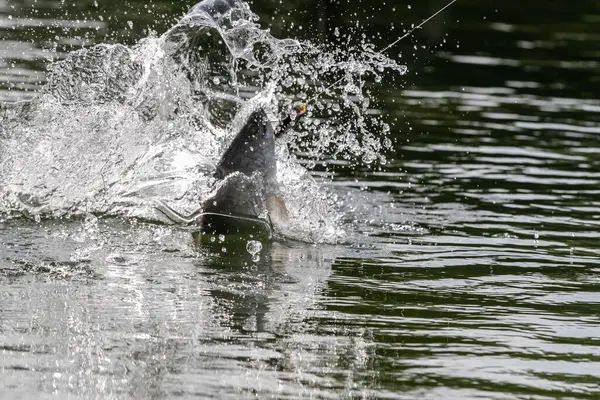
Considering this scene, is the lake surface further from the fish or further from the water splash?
the fish

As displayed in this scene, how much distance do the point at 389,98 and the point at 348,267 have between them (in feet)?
23.0

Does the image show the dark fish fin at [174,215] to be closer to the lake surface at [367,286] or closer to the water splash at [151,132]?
the water splash at [151,132]

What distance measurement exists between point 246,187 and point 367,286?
59.9 inches

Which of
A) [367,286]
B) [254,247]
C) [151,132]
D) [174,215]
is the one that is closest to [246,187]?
[254,247]

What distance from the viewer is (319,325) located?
7.30m

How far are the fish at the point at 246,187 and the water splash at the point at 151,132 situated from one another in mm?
171

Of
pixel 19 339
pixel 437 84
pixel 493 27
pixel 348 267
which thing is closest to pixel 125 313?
pixel 19 339

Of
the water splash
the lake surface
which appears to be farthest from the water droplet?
the water splash

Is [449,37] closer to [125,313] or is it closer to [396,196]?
[396,196]

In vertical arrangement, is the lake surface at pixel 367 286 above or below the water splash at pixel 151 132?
below

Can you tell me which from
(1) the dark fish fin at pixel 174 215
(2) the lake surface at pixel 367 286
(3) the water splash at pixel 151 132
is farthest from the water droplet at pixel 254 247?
(1) the dark fish fin at pixel 174 215

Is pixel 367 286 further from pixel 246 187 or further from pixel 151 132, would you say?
pixel 151 132

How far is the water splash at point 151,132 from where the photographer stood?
9.82m

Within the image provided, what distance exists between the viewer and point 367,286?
326 inches
